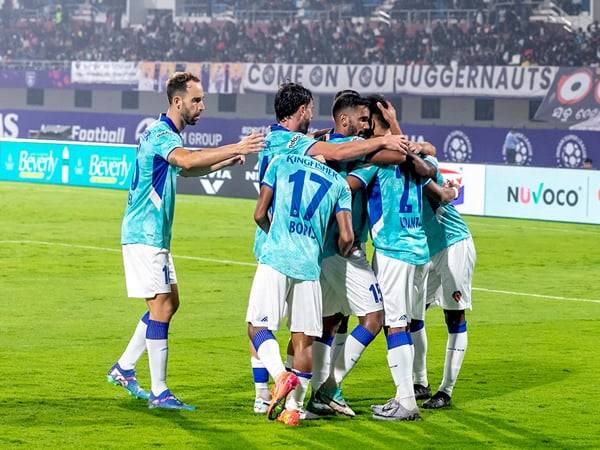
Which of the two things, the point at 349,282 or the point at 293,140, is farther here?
the point at 349,282

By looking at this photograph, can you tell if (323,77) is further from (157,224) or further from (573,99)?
(157,224)

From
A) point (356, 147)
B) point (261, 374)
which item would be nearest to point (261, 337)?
point (261, 374)

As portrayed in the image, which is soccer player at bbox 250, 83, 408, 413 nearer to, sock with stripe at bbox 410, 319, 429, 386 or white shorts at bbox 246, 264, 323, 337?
white shorts at bbox 246, 264, 323, 337

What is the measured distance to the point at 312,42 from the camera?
49688 mm

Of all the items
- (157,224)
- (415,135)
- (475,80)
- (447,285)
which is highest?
(475,80)

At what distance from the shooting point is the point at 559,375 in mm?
10367

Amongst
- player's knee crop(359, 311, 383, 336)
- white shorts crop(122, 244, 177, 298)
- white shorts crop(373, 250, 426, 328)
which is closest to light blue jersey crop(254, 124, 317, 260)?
white shorts crop(373, 250, 426, 328)

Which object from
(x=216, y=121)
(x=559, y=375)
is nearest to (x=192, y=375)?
(x=559, y=375)

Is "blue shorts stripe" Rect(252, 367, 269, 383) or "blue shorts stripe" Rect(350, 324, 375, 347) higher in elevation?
"blue shorts stripe" Rect(350, 324, 375, 347)

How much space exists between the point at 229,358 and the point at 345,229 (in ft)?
11.2

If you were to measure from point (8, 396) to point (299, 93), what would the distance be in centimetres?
305

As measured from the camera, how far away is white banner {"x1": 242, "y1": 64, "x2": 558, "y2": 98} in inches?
1636

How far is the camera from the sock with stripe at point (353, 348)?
321 inches

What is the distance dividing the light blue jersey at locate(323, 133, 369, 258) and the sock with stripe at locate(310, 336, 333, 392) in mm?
573
